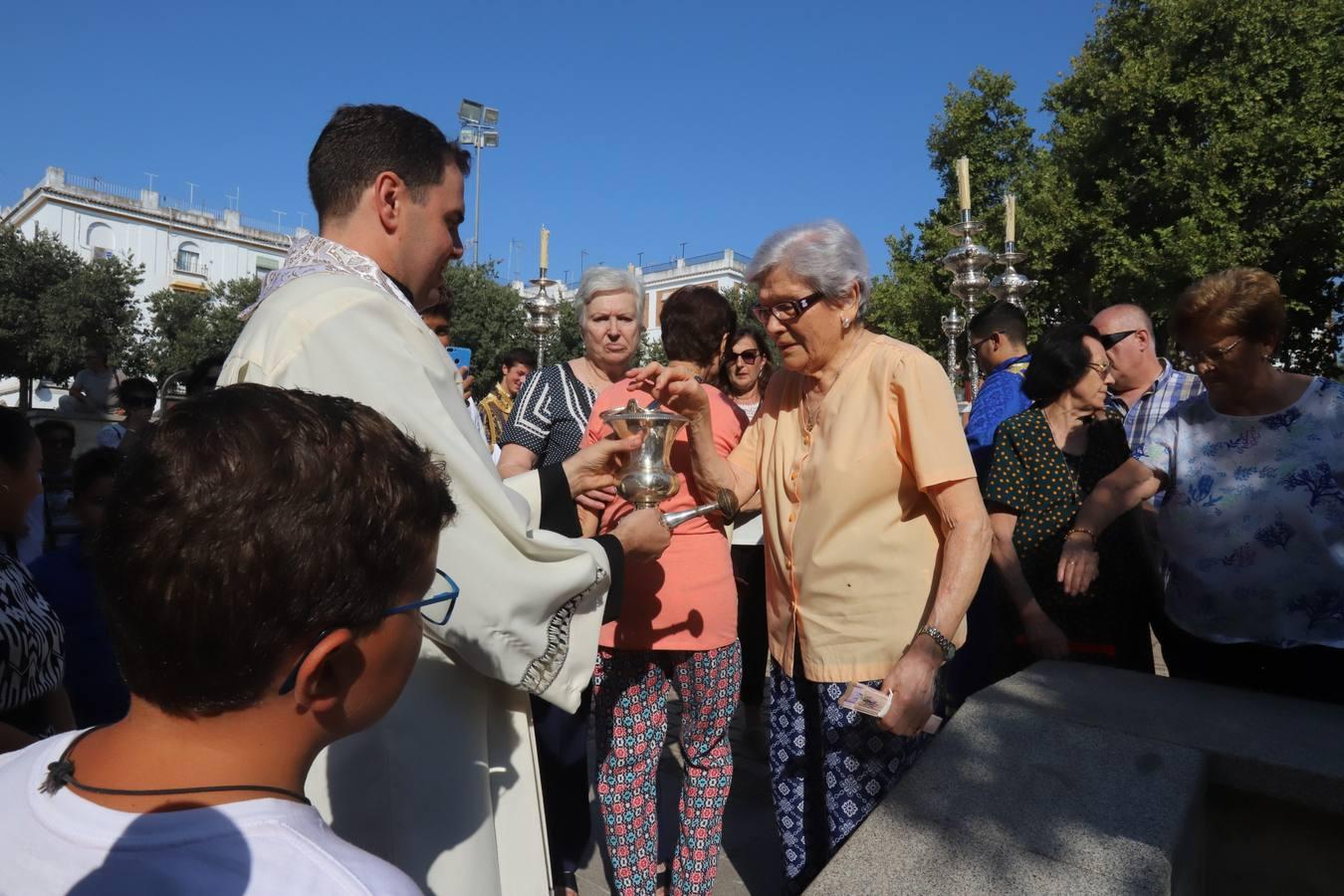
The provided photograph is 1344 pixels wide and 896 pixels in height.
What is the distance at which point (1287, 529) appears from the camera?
8.34 ft

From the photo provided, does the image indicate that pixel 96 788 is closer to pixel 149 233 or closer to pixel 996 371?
pixel 996 371

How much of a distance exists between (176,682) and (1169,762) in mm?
1849

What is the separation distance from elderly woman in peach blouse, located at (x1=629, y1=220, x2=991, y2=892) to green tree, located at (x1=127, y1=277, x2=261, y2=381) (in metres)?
39.7

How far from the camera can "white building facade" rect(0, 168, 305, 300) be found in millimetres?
53656

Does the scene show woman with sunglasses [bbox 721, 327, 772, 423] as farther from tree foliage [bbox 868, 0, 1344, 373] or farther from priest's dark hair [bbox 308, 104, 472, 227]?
tree foliage [bbox 868, 0, 1344, 373]

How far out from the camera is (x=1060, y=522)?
3168mm

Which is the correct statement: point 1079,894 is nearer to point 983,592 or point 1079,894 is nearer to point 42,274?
point 983,592

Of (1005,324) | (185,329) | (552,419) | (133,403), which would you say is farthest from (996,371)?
(185,329)

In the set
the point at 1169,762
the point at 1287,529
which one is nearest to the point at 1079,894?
the point at 1169,762

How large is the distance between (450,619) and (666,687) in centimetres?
150

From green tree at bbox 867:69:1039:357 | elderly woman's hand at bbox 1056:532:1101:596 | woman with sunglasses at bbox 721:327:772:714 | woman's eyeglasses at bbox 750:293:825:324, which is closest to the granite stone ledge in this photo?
elderly woman's hand at bbox 1056:532:1101:596

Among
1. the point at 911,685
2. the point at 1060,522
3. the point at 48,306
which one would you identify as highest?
the point at 48,306

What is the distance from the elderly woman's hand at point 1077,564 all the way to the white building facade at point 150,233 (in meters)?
57.1

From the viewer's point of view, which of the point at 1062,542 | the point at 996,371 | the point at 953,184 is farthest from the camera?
the point at 953,184
